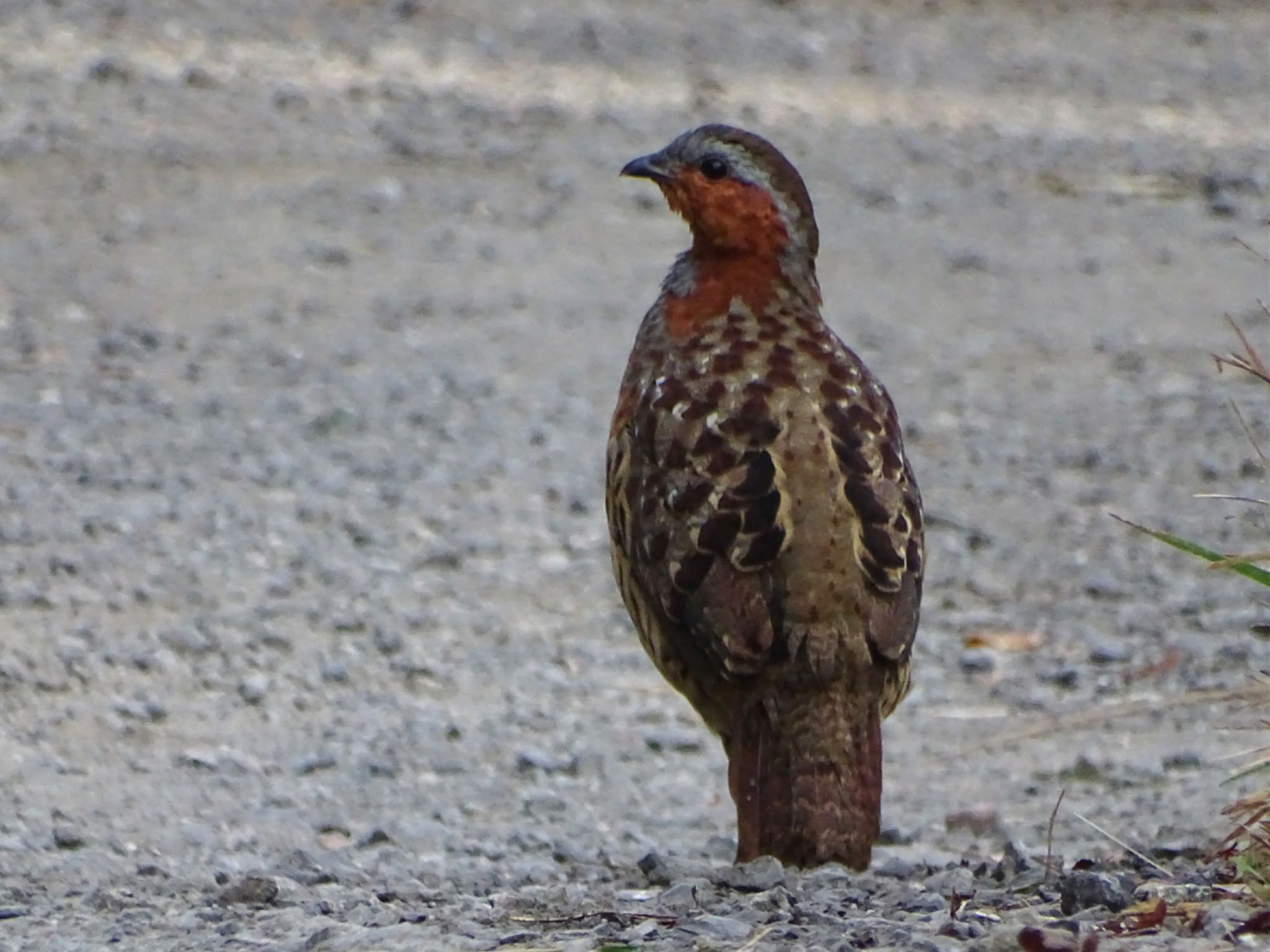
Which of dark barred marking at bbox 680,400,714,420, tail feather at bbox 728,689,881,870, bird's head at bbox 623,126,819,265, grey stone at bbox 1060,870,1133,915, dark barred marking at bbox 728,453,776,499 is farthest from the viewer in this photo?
bird's head at bbox 623,126,819,265

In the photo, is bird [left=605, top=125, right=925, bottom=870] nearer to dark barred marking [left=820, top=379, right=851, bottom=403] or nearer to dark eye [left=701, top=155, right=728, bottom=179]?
dark barred marking [left=820, top=379, right=851, bottom=403]

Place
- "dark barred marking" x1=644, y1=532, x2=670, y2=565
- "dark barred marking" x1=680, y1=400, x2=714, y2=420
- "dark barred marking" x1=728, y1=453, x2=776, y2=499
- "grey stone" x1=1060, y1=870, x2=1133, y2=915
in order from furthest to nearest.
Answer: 1. "dark barred marking" x1=680, y1=400, x2=714, y2=420
2. "dark barred marking" x1=644, y1=532, x2=670, y2=565
3. "dark barred marking" x1=728, y1=453, x2=776, y2=499
4. "grey stone" x1=1060, y1=870, x2=1133, y2=915

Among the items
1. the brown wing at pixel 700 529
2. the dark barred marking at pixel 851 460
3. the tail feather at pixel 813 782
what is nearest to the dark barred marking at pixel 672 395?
the brown wing at pixel 700 529

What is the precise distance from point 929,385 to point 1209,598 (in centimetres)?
265

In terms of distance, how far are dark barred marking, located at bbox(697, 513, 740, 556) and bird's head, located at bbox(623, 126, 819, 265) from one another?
46.7 inches

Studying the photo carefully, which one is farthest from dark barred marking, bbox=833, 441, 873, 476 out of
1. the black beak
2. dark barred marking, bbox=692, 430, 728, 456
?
the black beak

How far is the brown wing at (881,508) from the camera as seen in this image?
5344 millimetres

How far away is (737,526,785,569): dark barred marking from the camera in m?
5.31

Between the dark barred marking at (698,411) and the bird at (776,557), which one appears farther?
the dark barred marking at (698,411)

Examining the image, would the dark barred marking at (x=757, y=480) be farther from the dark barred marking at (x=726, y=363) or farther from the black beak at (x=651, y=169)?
the black beak at (x=651, y=169)

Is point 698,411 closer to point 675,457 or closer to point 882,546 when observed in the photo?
point 675,457

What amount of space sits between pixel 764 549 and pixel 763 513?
9 centimetres

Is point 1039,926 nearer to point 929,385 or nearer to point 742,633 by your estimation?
point 742,633

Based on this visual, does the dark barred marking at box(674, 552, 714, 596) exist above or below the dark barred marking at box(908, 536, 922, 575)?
below
